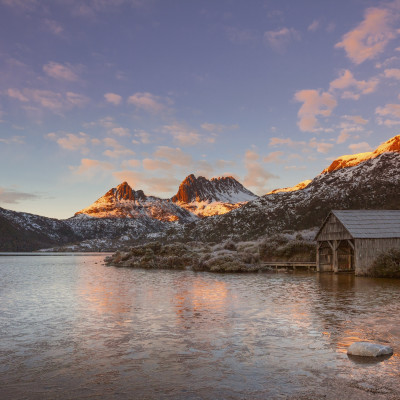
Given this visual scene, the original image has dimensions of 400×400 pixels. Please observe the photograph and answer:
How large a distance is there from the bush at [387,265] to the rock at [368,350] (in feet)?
92.0

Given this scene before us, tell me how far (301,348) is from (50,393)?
6.70 m

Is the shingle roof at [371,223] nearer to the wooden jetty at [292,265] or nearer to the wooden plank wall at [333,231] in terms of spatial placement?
the wooden plank wall at [333,231]

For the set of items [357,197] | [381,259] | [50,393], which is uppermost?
[357,197]

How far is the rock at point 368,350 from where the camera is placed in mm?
10406

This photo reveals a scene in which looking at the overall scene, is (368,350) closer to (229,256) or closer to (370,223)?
(370,223)

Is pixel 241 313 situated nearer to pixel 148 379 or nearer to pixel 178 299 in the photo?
pixel 178 299

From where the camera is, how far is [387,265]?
119 ft

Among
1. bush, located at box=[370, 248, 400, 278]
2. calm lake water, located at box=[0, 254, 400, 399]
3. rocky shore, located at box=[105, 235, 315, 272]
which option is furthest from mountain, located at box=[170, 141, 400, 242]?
calm lake water, located at box=[0, 254, 400, 399]

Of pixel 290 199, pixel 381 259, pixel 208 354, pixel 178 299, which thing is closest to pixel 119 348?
pixel 208 354

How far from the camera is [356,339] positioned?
12.4 metres

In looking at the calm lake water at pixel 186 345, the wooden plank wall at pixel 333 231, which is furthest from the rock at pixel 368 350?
the wooden plank wall at pixel 333 231

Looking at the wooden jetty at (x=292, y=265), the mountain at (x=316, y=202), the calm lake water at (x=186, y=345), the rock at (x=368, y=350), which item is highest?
the mountain at (x=316, y=202)

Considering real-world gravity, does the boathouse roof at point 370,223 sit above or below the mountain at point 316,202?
below

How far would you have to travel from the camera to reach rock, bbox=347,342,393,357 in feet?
34.1
